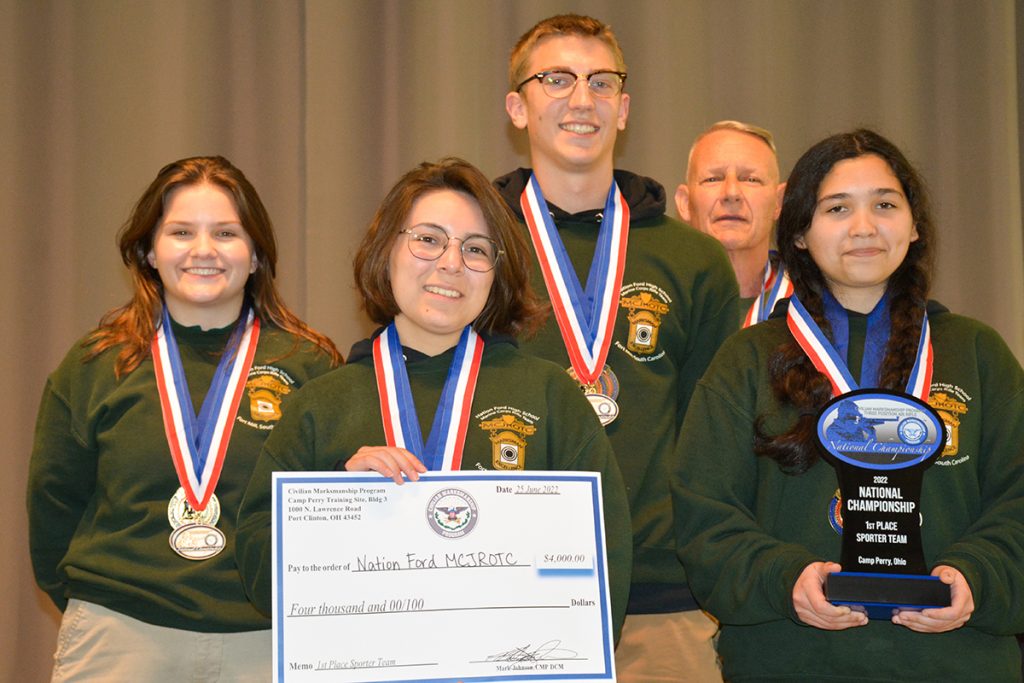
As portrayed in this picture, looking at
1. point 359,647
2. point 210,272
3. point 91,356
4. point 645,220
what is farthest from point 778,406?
point 91,356

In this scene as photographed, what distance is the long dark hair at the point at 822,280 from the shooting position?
2805mm

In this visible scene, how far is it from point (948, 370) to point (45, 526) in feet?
8.91

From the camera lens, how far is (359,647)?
8.04 feet

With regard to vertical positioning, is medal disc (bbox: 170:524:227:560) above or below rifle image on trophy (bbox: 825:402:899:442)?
below

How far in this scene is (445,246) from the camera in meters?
2.88

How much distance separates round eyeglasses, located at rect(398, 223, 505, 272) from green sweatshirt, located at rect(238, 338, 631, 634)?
0.25 m

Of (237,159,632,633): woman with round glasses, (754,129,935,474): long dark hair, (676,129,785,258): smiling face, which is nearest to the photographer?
(237,159,632,633): woman with round glasses

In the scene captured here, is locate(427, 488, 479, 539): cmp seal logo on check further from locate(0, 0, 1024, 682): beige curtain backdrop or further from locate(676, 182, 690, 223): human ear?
locate(0, 0, 1024, 682): beige curtain backdrop

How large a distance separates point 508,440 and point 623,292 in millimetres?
798

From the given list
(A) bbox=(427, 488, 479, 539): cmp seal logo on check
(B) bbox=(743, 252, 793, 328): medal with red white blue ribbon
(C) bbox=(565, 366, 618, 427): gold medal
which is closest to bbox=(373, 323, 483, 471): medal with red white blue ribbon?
(A) bbox=(427, 488, 479, 539): cmp seal logo on check

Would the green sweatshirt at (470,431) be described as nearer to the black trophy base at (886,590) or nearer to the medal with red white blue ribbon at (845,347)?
the black trophy base at (886,590)

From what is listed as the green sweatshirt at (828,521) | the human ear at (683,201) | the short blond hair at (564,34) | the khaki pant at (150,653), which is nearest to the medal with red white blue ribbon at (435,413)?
the green sweatshirt at (828,521)

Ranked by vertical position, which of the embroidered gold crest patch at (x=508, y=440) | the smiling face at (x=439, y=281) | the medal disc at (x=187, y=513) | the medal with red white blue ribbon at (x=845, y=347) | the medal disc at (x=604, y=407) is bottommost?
the medal disc at (x=187, y=513)

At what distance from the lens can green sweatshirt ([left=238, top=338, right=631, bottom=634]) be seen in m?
2.67
